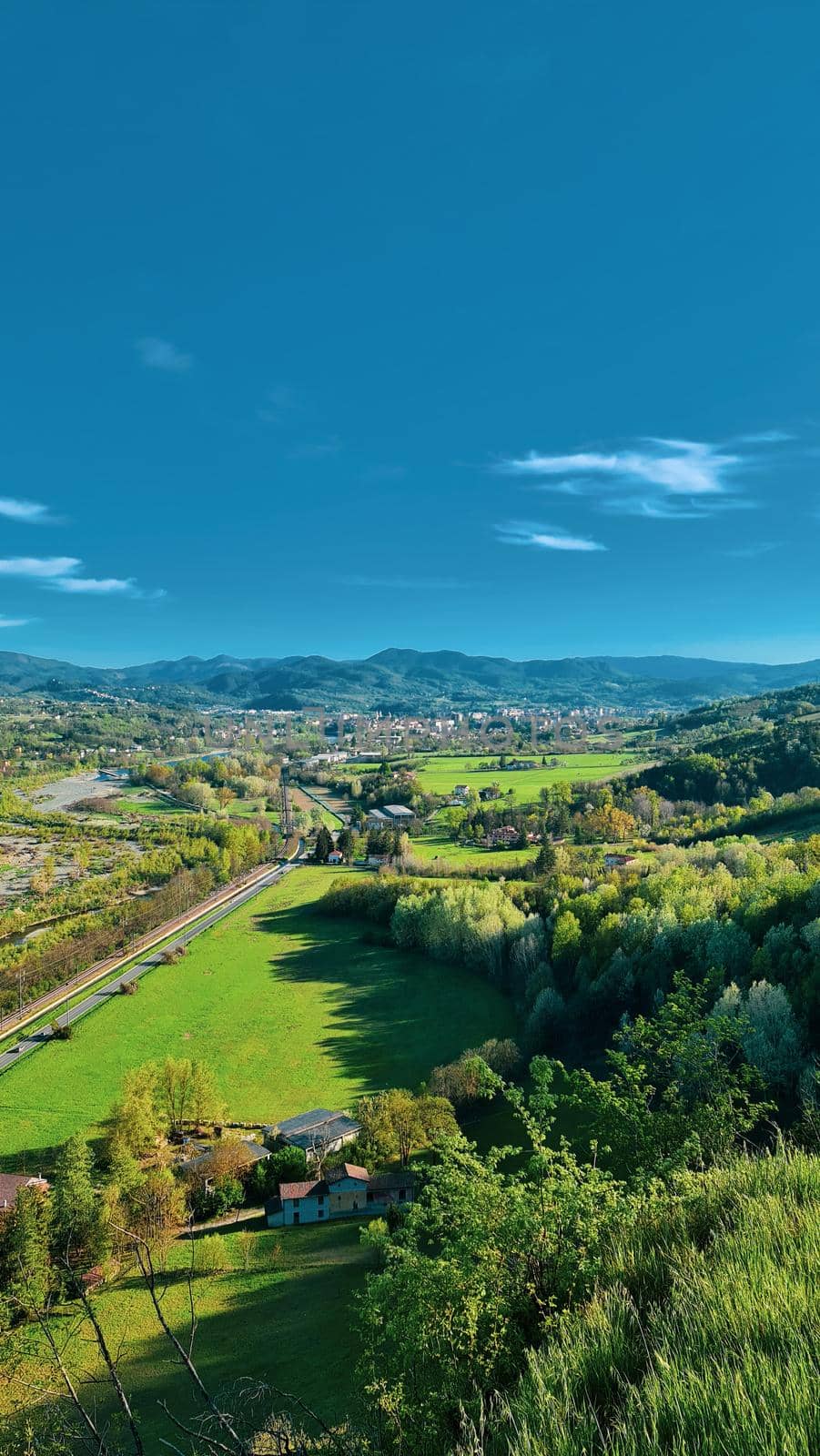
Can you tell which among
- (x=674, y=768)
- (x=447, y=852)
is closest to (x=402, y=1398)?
(x=447, y=852)

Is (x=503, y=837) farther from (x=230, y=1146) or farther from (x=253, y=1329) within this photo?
(x=253, y=1329)

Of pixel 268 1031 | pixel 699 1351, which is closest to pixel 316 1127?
pixel 268 1031

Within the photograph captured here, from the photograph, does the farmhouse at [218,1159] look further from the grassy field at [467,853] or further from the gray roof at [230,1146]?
the grassy field at [467,853]

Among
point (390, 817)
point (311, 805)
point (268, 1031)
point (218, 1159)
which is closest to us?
point (218, 1159)

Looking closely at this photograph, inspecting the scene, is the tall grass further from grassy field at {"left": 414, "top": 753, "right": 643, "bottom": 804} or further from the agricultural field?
grassy field at {"left": 414, "top": 753, "right": 643, "bottom": 804}

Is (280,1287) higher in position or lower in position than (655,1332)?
lower

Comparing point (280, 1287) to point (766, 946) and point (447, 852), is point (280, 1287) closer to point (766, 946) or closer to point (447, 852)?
point (766, 946)

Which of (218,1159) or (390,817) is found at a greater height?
(390,817)
